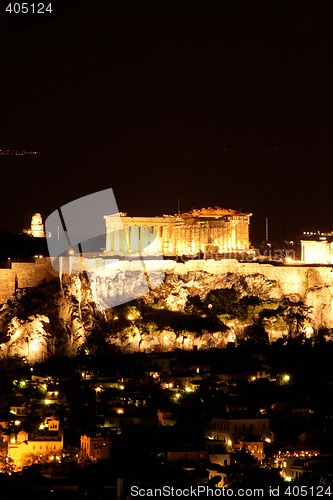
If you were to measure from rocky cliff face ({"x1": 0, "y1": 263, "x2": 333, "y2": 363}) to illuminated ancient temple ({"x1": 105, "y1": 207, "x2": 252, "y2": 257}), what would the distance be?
5.49 meters

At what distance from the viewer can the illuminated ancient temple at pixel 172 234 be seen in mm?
77625

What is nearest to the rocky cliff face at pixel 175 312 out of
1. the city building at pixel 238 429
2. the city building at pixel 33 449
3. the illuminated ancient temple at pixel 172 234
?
the illuminated ancient temple at pixel 172 234

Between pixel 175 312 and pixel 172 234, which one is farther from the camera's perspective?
pixel 172 234

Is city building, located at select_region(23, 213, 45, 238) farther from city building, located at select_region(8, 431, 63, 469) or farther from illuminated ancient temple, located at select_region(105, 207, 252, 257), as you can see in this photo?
city building, located at select_region(8, 431, 63, 469)

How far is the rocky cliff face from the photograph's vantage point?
216 ft

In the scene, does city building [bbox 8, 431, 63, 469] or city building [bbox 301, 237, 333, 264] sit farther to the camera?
city building [bbox 301, 237, 333, 264]

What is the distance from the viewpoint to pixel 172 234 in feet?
256

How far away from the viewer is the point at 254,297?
71062 millimetres

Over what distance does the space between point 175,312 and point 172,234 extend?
368 inches

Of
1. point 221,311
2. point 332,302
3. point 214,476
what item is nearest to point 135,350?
point 221,311

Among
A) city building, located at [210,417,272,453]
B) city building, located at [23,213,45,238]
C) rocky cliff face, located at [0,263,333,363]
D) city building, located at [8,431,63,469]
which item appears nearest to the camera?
city building, located at [8,431,63,469]

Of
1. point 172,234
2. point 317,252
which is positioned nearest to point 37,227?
point 172,234

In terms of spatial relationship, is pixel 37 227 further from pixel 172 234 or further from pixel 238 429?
pixel 238 429

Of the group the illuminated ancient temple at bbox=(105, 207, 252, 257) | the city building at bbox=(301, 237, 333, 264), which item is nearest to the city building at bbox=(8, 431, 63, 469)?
the illuminated ancient temple at bbox=(105, 207, 252, 257)
